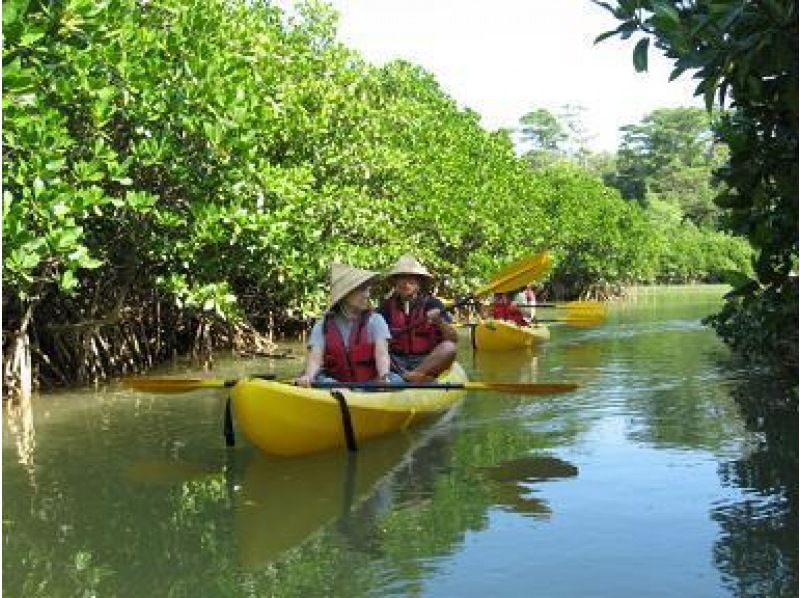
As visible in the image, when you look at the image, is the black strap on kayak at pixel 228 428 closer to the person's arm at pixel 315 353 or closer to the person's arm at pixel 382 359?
the person's arm at pixel 315 353

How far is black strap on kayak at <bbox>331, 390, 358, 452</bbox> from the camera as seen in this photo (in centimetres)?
606

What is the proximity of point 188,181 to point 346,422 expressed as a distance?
3859 millimetres

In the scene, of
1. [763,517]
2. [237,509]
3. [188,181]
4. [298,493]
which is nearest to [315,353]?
[298,493]

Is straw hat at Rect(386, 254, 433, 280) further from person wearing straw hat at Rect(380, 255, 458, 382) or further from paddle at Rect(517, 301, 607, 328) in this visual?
paddle at Rect(517, 301, 607, 328)

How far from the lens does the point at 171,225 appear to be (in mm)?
9117

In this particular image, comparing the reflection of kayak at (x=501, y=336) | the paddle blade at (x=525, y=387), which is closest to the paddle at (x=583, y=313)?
the reflection of kayak at (x=501, y=336)

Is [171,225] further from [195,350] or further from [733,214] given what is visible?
[733,214]

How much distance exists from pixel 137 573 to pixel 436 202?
49.0ft

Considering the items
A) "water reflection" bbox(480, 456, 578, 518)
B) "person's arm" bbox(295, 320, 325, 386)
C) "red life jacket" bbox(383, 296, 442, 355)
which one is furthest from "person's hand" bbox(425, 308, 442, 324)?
"water reflection" bbox(480, 456, 578, 518)

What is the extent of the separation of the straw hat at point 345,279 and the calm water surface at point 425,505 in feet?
3.54

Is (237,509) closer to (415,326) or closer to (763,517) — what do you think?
(763,517)

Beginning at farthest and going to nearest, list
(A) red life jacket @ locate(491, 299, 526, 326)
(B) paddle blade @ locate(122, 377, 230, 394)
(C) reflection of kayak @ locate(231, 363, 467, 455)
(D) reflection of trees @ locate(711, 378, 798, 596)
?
(A) red life jacket @ locate(491, 299, 526, 326) → (B) paddle blade @ locate(122, 377, 230, 394) → (C) reflection of kayak @ locate(231, 363, 467, 455) → (D) reflection of trees @ locate(711, 378, 798, 596)

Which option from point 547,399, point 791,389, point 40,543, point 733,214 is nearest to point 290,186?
point 547,399

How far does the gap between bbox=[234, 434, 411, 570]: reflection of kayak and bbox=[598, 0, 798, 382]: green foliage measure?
249 cm
